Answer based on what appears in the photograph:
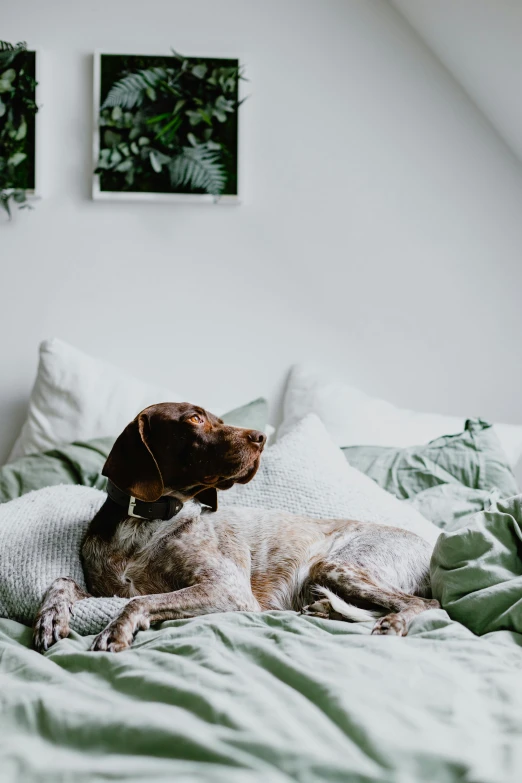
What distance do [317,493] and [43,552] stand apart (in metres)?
0.73

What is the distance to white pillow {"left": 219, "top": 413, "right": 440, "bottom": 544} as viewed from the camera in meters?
1.99

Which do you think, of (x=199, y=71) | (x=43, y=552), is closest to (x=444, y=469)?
(x=43, y=552)

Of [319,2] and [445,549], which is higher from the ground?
[319,2]

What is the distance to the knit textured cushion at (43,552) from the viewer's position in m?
1.48

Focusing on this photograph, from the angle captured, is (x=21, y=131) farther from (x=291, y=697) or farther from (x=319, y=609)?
(x=291, y=697)

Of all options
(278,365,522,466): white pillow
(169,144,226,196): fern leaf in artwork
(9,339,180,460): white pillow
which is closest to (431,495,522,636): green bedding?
(278,365,522,466): white pillow

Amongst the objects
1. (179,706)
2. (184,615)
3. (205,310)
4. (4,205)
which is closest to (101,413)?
(205,310)

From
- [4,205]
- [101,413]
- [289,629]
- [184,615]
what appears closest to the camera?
[289,629]

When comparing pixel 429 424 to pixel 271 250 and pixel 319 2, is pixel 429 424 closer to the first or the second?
pixel 271 250

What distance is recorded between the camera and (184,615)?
1.49 meters

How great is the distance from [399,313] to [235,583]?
1.79 metres

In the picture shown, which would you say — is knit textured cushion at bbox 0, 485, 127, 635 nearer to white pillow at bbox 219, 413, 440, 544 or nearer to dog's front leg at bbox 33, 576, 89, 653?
dog's front leg at bbox 33, 576, 89, 653

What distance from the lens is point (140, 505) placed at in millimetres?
1625

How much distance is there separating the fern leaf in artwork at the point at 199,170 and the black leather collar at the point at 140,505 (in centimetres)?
166
